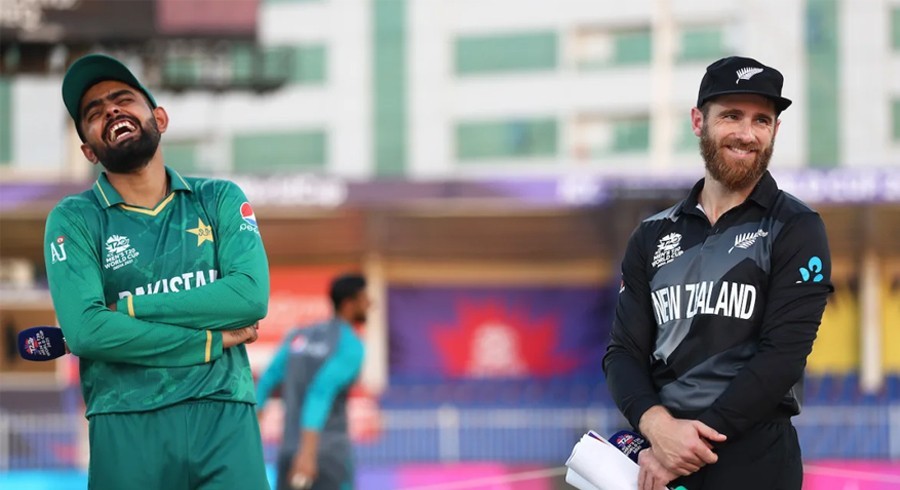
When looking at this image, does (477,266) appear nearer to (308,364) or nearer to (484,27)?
(484,27)

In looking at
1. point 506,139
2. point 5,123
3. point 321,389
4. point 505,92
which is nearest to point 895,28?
point 505,92

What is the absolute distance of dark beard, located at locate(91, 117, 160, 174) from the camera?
4000 mm

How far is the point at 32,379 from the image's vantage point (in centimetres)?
2566

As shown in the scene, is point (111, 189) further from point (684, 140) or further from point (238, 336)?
point (684, 140)

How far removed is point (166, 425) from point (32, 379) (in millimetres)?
22911

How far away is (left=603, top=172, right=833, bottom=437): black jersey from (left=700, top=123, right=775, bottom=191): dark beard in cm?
5

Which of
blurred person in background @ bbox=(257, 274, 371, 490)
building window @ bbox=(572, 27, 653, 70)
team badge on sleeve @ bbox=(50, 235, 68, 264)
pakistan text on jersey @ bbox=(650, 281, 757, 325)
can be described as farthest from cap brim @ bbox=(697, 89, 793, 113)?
building window @ bbox=(572, 27, 653, 70)

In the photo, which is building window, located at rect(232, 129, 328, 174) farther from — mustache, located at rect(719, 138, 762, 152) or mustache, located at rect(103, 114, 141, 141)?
mustache, located at rect(719, 138, 762, 152)

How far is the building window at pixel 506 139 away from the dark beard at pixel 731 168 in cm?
3606

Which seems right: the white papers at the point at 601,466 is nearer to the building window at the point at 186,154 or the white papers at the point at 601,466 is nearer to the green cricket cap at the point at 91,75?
the green cricket cap at the point at 91,75

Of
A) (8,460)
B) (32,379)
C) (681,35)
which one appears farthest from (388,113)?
(8,460)

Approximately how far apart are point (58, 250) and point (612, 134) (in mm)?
36098

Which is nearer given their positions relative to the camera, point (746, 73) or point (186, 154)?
point (746, 73)

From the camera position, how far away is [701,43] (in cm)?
3884
